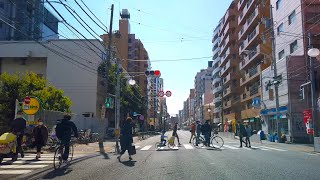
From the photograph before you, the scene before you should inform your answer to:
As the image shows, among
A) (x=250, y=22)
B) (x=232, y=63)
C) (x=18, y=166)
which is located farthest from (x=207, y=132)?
(x=232, y=63)

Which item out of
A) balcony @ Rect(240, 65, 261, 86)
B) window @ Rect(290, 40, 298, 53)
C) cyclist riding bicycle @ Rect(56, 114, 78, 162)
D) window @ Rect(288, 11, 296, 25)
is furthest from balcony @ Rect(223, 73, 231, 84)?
cyclist riding bicycle @ Rect(56, 114, 78, 162)

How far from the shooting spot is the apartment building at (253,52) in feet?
154

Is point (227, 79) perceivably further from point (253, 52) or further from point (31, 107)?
point (31, 107)

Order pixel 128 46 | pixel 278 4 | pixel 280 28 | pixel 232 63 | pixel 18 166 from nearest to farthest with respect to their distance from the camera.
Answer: pixel 18 166 → pixel 280 28 → pixel 278 4 → pixel 232 63 → pixel 128 46

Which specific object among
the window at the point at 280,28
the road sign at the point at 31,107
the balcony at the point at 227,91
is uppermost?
the window at the point at 280,28

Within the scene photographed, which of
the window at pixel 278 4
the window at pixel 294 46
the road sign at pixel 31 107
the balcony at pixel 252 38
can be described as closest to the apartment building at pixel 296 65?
the window at pixel 294 46

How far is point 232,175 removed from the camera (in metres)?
9.29

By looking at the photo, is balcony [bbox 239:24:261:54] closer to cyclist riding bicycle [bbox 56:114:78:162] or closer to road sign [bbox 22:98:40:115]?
road sign [bbox 22:98:40:115]

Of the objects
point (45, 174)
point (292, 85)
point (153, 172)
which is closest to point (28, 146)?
point (45, 174)

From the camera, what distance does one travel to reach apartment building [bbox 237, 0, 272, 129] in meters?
46.9

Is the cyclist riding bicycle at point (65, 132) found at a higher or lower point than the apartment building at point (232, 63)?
lower

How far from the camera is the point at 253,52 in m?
51.3

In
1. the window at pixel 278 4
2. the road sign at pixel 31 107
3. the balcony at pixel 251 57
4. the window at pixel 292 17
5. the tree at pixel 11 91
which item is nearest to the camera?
the road sign at pixel 31 107

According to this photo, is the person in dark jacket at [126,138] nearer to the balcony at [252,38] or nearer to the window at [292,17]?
the window at [292,17]
